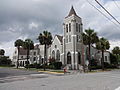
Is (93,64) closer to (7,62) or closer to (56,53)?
(56,53)

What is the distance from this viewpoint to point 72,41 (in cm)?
5191

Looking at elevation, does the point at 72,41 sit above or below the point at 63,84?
above

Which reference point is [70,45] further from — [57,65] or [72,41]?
[57,65]

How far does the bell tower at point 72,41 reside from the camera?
50.7m

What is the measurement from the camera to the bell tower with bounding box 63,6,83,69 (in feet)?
166

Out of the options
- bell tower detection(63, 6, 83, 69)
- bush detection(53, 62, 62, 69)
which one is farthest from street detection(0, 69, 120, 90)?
bush detection(53, 62, 62, 69)

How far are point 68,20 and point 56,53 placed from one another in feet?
39.9

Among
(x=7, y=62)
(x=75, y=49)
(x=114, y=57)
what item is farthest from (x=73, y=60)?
(x=7, y=62)

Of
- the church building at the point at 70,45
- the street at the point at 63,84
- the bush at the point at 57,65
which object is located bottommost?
the street at the point at 63,84

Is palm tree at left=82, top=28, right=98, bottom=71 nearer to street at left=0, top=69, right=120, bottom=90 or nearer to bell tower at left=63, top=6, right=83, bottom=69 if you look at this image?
bell tower at left=63, top=6, right=83, bottom=69

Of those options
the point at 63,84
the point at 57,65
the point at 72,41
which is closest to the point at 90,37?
the point at 72,41

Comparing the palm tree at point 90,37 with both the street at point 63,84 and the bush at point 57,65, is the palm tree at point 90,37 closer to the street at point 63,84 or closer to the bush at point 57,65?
the bush at point 57,65

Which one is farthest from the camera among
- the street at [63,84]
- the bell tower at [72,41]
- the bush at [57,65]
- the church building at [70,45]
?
the bush at [57,65]

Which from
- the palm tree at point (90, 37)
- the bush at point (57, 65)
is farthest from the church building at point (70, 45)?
the palm tree at point (90, 37)
